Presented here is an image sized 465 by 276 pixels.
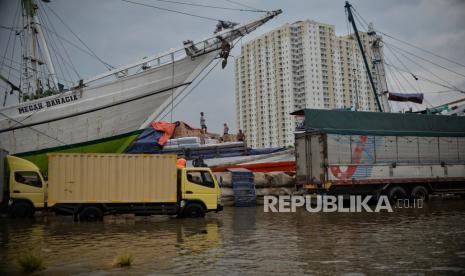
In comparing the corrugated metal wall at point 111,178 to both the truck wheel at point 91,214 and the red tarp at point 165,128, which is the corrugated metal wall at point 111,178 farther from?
the red tarp at point 165,128

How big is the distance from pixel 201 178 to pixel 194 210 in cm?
123

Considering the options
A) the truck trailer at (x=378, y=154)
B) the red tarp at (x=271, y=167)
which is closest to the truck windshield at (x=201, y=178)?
the truck trailer at (x=378, y=154)

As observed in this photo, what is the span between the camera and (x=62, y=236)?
1105 centimetres

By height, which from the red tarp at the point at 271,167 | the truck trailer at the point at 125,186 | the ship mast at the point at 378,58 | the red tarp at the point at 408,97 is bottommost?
the truck trailer at the point at 125,186

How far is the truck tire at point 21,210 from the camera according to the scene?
1658 cm

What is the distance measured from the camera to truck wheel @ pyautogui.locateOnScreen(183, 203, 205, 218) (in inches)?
622

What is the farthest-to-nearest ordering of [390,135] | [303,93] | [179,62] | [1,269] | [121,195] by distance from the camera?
[303,93] → [179,62] → [390,135] → [121,195] → [1,269]

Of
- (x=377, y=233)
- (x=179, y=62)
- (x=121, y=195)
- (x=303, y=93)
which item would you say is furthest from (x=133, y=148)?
(x=303, y=93)

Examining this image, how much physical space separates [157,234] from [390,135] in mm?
13006

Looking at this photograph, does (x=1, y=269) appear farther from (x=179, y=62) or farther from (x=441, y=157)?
(x=441, y=157)

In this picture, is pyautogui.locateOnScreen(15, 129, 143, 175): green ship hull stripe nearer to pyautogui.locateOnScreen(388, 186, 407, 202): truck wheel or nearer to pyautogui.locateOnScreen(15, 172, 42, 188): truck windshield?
pyautogui.locateOnScreen(15, 172, 42, 188): truck windshield

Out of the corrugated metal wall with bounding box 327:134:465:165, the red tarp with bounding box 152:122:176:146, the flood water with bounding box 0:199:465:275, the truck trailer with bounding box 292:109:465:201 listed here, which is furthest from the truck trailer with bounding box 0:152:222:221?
the red tarp with bounding box 152:122:176:146

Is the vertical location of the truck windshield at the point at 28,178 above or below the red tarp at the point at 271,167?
below

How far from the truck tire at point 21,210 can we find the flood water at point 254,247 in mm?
3398
